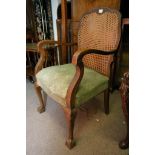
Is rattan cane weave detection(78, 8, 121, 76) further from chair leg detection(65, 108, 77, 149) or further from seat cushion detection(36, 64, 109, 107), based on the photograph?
chair leg detection(65, 108, 77, 149)

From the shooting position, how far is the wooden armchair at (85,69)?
1040 millimetres

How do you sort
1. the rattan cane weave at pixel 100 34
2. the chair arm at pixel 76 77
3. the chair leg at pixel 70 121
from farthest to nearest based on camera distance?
A: the rattan cane weave at pixel 100 34
the chair leg at pixel 70 121
the chair arm at pixel 76 77

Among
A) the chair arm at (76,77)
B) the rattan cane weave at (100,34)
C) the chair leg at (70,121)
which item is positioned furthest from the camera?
the rattan cane weave at (100,34)

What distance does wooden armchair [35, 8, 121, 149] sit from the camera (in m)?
1.04

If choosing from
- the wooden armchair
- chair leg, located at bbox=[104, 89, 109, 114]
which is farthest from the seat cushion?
chair leg, located at bbox=[104, 89, 109, 114]

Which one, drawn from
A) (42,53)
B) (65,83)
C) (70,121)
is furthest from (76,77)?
(42,53)

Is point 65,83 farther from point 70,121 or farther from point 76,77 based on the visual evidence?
point 70,121

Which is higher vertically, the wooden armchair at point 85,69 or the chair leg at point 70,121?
the wooden armchair at point 85,69

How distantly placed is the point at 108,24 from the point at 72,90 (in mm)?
725

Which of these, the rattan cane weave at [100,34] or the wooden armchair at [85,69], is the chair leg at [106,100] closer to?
the wooden armchair at [85,69]

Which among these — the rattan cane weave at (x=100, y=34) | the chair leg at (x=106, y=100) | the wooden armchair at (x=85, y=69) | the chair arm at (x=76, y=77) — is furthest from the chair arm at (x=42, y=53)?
the chair leg at (x=106, y=100)
